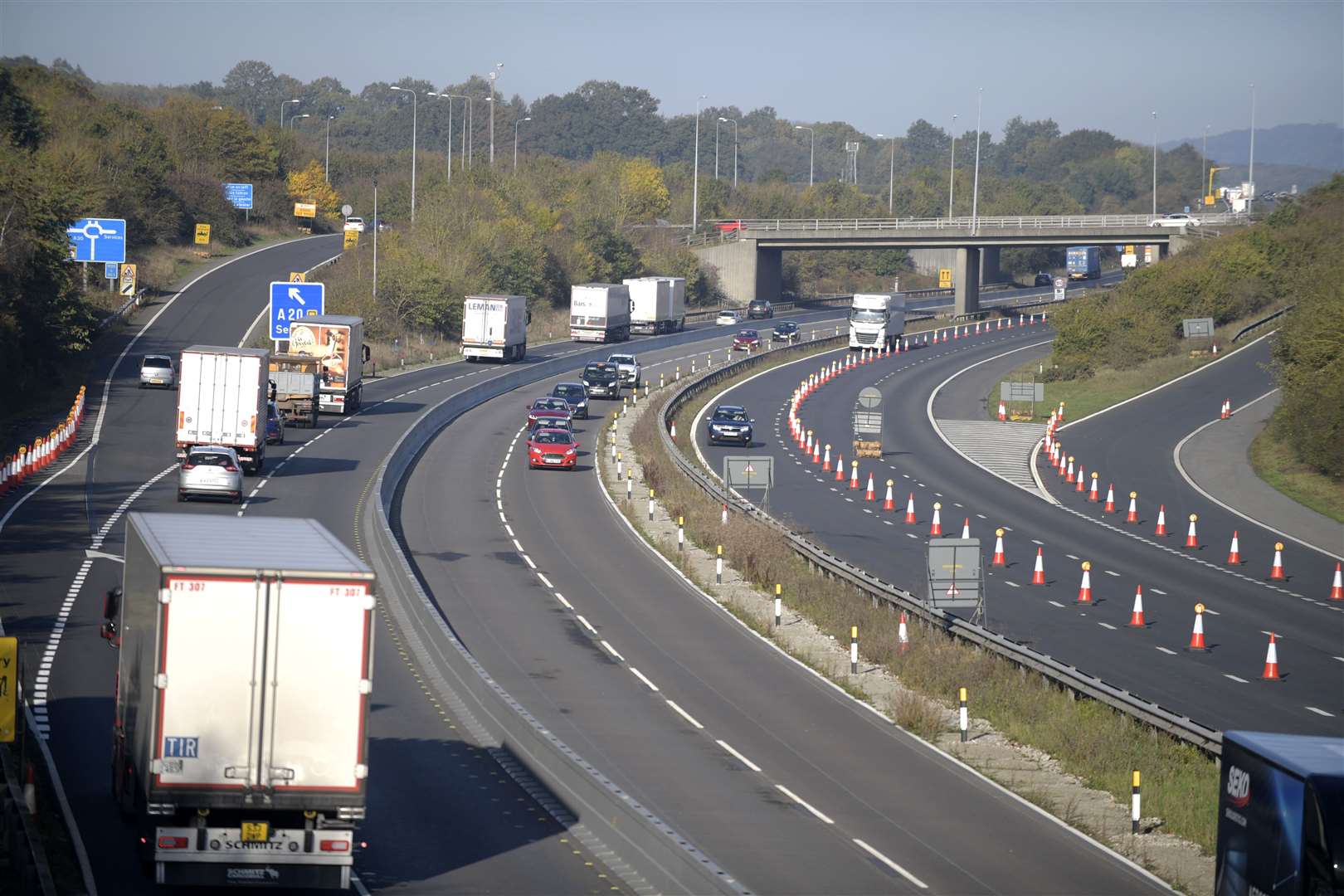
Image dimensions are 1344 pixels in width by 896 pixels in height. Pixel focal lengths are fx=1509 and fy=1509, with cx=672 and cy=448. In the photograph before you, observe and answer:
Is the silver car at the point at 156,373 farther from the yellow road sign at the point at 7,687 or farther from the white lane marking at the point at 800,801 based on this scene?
the yellow road sign at the point at 7,687

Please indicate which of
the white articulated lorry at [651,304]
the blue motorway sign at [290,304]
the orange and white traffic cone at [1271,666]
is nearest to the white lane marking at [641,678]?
the orange and white traffic cone at [1271,666]

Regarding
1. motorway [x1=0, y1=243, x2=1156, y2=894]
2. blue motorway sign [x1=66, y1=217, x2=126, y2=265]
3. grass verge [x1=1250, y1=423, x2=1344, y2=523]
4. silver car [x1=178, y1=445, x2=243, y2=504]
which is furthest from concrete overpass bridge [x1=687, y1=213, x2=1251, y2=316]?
silver car [x1=178, y1=445, x2=243, y2=504]

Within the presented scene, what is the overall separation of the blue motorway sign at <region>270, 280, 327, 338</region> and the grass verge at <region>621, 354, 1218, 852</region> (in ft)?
96.3

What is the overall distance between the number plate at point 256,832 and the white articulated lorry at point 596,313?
79634mm

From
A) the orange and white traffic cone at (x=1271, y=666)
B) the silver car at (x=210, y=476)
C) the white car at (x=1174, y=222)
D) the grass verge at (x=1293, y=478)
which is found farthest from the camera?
the white car at (x=1174, y=222)

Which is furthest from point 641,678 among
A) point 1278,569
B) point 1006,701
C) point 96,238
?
point 96,238

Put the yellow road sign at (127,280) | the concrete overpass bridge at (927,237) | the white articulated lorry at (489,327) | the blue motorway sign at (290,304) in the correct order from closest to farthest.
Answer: the blue motorway sign at (290,304) < the white articulated lorry at (489,327) < the yellow road sign at (127,280) < the concrete overpass bridge at (927,237)

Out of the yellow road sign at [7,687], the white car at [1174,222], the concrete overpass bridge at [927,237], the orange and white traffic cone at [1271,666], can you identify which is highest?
the white car at [1174,222]

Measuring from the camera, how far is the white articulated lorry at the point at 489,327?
78.9 meters

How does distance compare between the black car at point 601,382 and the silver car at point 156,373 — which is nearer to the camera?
the silver car at point 156,373

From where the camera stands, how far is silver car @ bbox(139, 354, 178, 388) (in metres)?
62.0

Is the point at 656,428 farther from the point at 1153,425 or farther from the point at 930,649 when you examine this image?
the point at 930,649

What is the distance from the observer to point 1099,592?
114 feet

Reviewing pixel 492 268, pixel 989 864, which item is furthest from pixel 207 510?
pixel 492 268
